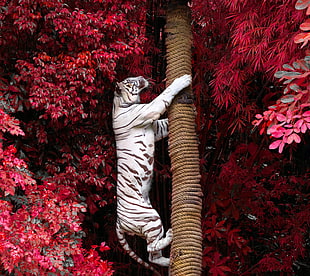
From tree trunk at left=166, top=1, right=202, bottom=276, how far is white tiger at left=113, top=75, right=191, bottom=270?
0.33 feet

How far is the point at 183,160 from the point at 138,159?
37 cm

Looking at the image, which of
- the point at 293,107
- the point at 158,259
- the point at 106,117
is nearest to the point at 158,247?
the point at 158,259

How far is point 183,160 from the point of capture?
10.7ft

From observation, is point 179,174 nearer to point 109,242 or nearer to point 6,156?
point 6,156

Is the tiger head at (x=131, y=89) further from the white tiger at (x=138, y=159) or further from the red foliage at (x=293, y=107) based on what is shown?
the red foliage at (x=293, y=107)

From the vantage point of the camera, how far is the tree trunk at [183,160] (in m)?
3.20

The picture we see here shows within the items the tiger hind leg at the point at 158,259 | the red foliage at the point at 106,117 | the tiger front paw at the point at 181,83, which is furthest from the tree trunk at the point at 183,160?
the red foliage at the point at 106,117

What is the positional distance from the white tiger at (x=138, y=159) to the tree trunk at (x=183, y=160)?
0.10 meters

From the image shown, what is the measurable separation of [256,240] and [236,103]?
2081mm

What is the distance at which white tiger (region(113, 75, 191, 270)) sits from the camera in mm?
3369

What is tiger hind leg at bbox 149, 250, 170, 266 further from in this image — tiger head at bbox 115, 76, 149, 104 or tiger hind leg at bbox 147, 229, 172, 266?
tiger head at bbox 115, 76, 149, 104

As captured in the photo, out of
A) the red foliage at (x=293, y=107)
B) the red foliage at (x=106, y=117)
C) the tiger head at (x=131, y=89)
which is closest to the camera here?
the red foliage at (x=293, y=107)

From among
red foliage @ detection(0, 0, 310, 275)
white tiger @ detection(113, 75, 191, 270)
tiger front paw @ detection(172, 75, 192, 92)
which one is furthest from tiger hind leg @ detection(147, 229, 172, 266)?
tiger front paw @ detection(172, 75, 192, 92)

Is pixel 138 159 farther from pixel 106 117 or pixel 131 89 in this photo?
pixel 106 117
